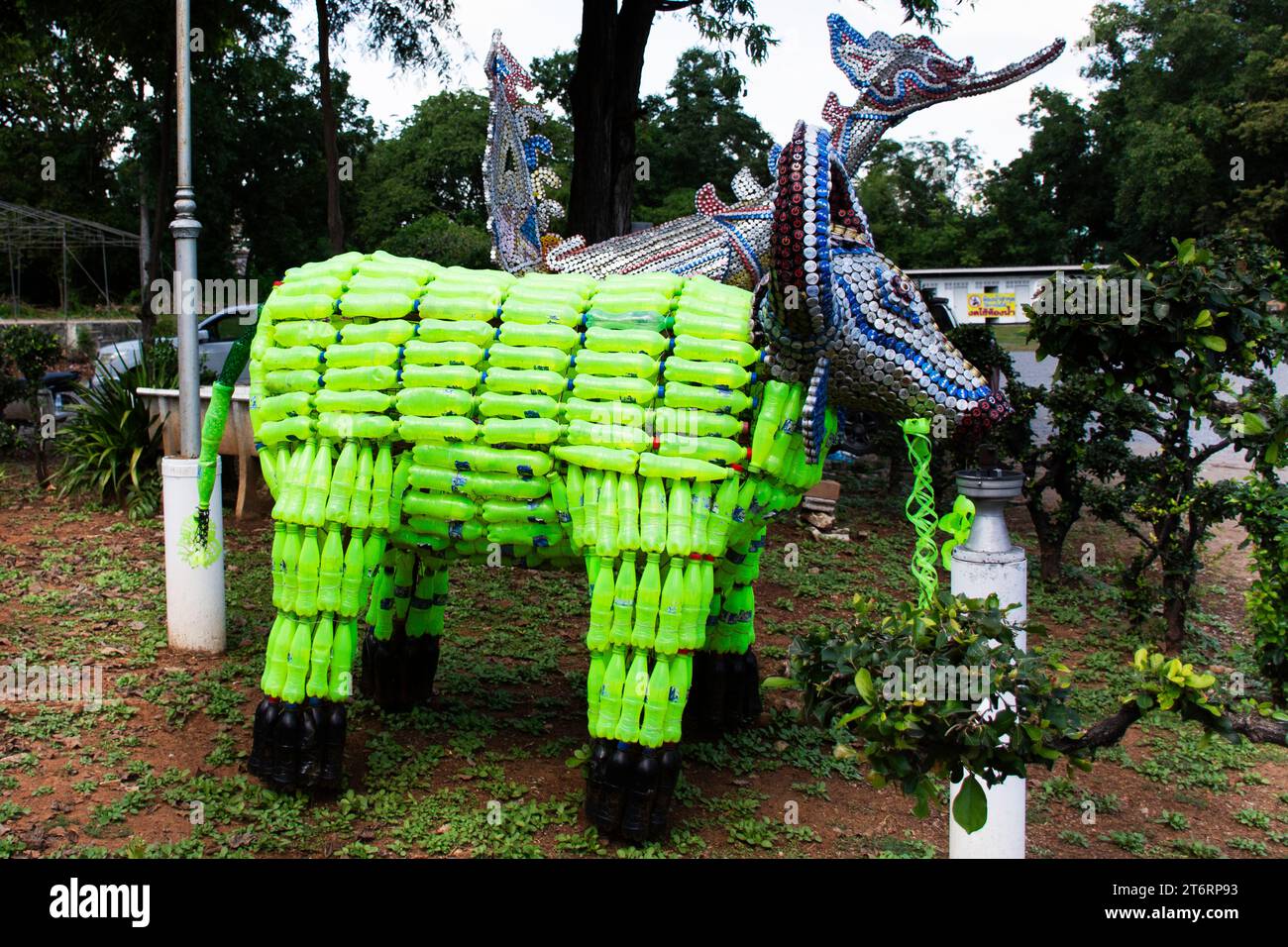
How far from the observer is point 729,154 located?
2931 cm

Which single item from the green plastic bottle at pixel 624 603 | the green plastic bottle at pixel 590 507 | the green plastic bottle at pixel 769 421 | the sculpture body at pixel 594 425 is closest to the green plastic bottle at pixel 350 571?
the sculpture body at pixel 594 425

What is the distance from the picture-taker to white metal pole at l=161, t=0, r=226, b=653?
5.54 metres

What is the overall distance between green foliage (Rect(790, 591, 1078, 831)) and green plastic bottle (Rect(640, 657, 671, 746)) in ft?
2.77

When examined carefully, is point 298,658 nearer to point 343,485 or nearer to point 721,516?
point 343,485

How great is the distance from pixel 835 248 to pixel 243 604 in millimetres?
4276

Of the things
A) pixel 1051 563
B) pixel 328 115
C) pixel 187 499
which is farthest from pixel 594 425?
pixel 328 115

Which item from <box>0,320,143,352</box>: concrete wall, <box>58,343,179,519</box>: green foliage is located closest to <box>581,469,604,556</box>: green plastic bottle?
<box>58,343,179,519</box>: green foliage

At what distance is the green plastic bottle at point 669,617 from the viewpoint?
371 cm

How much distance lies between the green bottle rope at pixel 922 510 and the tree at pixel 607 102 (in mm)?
5894

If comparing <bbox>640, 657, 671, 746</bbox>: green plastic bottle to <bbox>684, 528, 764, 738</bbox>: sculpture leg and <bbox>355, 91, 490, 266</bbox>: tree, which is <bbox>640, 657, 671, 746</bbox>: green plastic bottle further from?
<bbox>355, 91, 490, 266</bbox>: tree

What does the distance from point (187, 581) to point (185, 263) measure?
64.6 inches

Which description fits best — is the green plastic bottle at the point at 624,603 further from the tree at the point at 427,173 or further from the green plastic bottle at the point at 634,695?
the tree at the point at 427,173

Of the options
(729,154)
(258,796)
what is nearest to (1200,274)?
(258,796)
